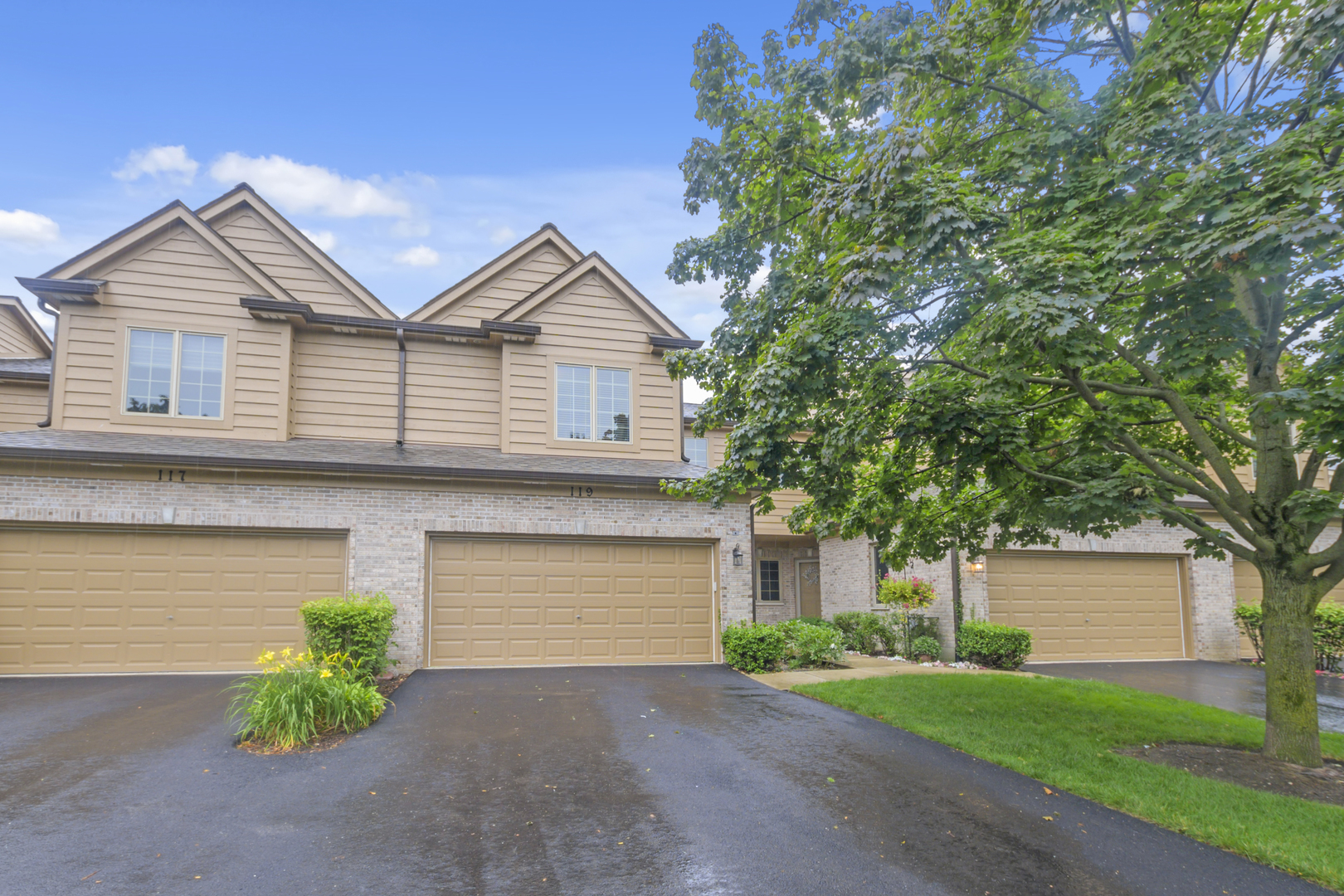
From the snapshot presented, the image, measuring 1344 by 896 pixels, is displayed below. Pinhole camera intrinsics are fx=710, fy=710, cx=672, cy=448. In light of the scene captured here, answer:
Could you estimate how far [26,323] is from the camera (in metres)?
17.5

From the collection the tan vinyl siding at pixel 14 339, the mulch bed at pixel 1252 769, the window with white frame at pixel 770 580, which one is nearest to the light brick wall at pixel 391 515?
the mulch bed at pixel 1252 769

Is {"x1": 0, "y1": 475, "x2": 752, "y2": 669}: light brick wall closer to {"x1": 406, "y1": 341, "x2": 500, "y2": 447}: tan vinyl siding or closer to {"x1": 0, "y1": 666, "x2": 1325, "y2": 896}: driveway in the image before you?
{"x1": 406, "y1": 341, "x2": 500, "y2": 447}: tan vinyl siding

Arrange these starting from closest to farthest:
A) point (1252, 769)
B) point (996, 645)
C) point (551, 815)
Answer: point (551, 815) < point (1252, 769) < point (996, 645)

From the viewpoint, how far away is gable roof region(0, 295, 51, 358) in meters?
17.0

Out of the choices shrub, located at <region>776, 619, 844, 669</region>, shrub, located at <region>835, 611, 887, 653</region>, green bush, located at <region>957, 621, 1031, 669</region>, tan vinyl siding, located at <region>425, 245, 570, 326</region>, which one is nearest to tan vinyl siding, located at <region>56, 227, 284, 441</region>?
tan vinyl siding, located at <region>425, 245, 570, 326</region>

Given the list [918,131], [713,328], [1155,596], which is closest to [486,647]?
[713,328]

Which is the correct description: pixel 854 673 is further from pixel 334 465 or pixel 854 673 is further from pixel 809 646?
pixel 334 465

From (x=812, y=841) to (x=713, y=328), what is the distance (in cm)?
622

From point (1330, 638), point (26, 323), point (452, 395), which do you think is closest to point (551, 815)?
point (452, 395)

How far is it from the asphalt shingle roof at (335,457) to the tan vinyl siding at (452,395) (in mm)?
354

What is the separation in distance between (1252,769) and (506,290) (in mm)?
14199

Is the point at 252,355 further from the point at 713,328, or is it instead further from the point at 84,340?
the point at 713,328

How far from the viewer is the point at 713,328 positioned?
31.0ft

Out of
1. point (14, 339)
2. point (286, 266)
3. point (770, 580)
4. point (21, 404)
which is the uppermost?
point (286, 266)
